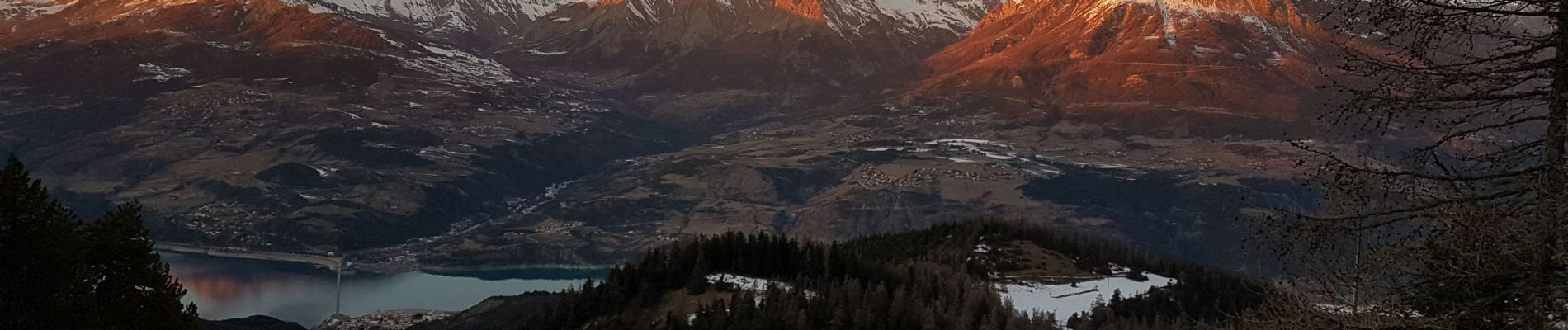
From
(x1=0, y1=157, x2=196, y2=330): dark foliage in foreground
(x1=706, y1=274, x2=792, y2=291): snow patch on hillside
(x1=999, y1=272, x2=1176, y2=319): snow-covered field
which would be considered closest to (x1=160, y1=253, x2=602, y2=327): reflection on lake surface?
(x1=999, y1=272, x2=1176, y2=319): snow-covered field

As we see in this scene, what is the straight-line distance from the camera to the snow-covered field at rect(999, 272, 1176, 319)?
49359mm

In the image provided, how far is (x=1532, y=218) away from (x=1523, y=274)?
481 millimetres

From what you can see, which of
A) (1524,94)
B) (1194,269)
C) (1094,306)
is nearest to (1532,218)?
(1524,94)

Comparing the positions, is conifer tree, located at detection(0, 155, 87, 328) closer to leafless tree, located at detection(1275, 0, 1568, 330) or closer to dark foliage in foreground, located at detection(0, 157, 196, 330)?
dark foliage in foreground, located at detection(0, 157, 196, 330)

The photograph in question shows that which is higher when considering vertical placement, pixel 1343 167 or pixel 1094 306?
pixel 1343 167

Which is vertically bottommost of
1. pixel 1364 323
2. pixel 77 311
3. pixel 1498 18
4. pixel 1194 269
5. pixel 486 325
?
pixel 486 325

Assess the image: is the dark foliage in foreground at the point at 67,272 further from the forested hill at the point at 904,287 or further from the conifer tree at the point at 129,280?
the forested hill at the point at 904,287

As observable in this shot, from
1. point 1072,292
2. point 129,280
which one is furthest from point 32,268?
point 1072,292

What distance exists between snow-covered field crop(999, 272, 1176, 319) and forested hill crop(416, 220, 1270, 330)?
0.62 feet

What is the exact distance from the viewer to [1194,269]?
7325cm

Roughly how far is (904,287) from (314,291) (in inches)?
6251

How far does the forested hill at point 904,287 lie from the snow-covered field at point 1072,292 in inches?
7.5

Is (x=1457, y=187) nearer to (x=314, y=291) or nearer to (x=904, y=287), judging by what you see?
(x=904, y=287)

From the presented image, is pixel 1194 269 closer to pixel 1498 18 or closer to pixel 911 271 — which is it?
pixel 911 271
